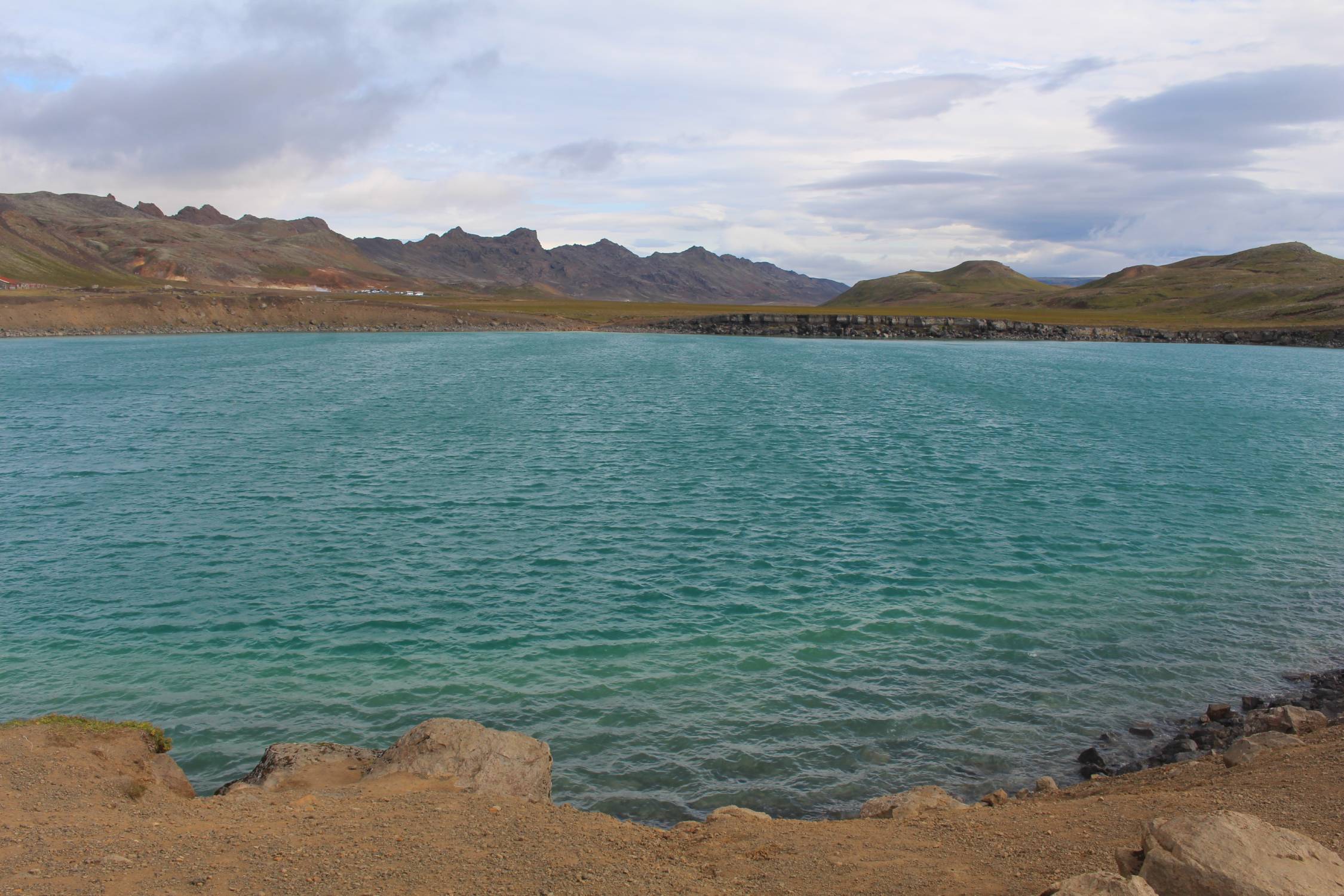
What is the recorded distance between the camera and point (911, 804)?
10.5 meters

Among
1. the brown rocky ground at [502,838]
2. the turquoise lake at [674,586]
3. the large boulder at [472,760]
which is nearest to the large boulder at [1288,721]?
the turquoise lake at [674,586]

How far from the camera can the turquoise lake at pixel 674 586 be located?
13.7 meters

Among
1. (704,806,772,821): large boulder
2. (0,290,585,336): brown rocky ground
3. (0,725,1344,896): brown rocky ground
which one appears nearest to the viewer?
(0,725,1344,896): brown rocky ground

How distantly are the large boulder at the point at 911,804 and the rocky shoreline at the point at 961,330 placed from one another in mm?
132383

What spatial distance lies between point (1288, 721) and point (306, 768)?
A: 15015mm

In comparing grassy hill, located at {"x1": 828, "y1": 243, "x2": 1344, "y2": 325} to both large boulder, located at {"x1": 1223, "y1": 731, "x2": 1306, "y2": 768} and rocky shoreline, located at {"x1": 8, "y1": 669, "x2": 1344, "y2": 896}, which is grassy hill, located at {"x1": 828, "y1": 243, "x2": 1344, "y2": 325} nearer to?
large boulder, located at {"x1": 1223, "y1": 731, "x2": 1306, "y2": 768}

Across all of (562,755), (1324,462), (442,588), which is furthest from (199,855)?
(1324,462)

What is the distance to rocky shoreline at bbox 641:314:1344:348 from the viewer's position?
116062mm

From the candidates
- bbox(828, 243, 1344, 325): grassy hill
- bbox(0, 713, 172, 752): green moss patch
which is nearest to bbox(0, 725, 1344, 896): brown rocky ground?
bbox(0, 713, 172, 752): green moss patch

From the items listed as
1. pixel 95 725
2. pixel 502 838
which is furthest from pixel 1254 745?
pixel 95 725

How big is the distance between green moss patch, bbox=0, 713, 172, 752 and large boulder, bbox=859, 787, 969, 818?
9949mm

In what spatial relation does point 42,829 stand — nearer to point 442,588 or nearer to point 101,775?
point 101,775

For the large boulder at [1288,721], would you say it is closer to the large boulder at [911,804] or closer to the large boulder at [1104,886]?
the large boulder at [911,804]

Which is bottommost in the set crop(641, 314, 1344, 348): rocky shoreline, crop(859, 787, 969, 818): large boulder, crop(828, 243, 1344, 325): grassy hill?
crop(859, 787, 969, 818): large boulder
